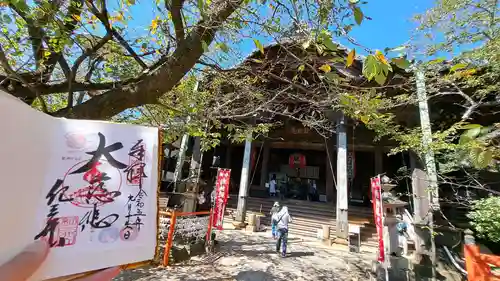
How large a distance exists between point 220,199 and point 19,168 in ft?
25.8

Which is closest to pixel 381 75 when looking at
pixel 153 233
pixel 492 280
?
pixel 153 233

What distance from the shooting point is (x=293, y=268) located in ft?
20.9

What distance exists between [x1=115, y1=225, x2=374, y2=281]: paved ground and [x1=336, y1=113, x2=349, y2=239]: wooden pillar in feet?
2.96

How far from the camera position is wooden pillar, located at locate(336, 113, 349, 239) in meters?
9.18

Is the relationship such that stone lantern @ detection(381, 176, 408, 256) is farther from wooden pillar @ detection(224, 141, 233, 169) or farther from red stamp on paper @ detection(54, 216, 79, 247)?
wooden pillar @ detection(224, 141, 233, 169)

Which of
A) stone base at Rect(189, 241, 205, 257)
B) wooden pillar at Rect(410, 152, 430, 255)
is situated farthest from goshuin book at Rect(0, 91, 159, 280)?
wooden pillar at Rect(410, 152, 430, 255)

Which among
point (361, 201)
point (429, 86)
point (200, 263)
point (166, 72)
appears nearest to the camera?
point (166, 72)

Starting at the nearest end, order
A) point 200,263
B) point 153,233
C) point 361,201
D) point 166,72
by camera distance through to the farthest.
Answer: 1. point 153,233
2. point 166,72
3. point 200,263
4. point 361,201

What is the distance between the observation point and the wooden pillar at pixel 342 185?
918 centimetres

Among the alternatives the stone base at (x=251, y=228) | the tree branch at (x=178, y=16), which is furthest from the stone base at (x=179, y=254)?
the tree branch at (x=178, y=16)

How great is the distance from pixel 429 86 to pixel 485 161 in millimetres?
7072

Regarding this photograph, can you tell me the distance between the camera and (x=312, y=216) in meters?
11.3

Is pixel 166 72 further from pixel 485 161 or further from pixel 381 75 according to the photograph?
pixel 485 161

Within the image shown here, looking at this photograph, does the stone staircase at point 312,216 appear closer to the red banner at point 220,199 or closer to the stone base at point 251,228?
the stone base at point 251,228
